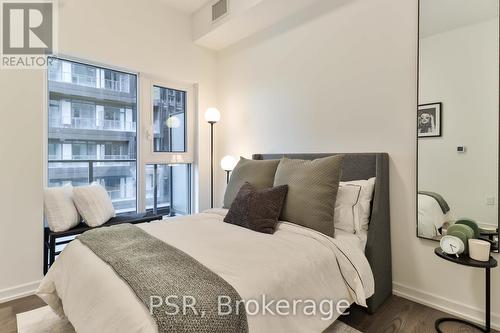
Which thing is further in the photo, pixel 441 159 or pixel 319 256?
pixel 441 159

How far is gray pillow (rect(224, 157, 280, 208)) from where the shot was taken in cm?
234

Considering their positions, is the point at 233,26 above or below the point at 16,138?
above

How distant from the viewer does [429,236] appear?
78.5 inches

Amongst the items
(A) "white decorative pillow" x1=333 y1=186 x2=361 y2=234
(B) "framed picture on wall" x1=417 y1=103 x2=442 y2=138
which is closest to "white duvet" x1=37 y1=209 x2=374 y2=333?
(A) "white decorative pillow" x1=333 y1=186 x2=361 y2=234

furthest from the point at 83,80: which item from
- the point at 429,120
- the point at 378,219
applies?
the point at 429,120

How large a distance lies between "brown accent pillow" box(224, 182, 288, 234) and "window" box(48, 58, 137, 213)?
1.67 metres

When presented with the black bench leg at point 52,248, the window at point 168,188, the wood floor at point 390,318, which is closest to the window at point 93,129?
the window at point 168,188

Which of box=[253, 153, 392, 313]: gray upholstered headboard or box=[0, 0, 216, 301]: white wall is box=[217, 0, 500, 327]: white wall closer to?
box=[253, 153, 392, 313]: gray upholstered headboard

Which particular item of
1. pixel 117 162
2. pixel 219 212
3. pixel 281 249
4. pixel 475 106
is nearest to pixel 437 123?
pixel 475 106

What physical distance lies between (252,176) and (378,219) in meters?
1.08

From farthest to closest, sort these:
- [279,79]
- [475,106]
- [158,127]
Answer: [158,127]
[279,79]
[475,106]

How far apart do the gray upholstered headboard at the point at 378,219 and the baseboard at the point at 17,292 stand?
2.72 metres

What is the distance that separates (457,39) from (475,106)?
1.64ft

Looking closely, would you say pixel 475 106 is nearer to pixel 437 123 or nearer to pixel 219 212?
pixel 437 123
